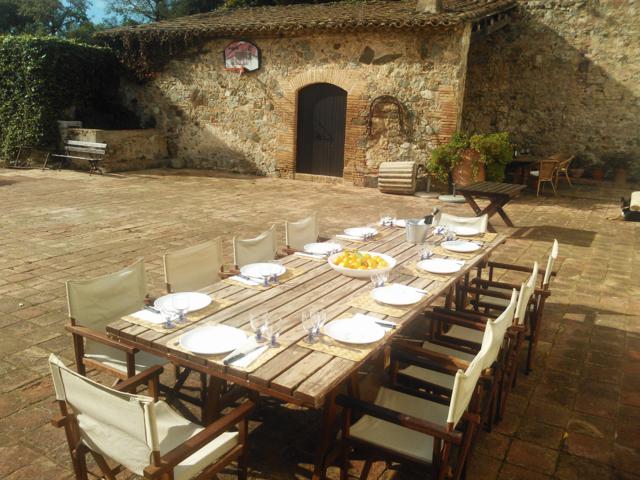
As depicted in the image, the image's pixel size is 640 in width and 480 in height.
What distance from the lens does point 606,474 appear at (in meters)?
2.49

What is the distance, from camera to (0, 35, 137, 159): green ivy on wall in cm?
1233

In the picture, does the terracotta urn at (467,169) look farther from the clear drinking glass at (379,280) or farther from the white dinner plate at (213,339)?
the white dinner plate at (213,339)

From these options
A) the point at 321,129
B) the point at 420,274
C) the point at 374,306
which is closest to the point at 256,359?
the point at 374,306

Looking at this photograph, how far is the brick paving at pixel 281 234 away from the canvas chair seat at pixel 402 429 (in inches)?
12.4

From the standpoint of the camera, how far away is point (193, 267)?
3.42 metres

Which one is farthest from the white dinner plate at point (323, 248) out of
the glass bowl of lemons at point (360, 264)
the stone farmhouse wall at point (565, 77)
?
the stone farmhouse wall at point (565, 77)

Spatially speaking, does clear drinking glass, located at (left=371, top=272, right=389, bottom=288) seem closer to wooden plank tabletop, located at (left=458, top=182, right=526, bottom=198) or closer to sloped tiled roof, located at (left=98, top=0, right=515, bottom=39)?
wooden plank tabletop, located at (left=458, top=182, right=526, bottom=198)

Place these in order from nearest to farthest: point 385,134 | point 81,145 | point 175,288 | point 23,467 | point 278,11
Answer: point 23,467 → point 175,288 → point 385,134 → point 81,145 → point 278,11

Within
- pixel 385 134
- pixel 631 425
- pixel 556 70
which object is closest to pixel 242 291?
pixel 631 425

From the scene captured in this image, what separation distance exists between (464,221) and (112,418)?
11.2 feet

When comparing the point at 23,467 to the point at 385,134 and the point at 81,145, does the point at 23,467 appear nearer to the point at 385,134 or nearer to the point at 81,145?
the point at 385,134

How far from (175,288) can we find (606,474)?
2533 millimetres

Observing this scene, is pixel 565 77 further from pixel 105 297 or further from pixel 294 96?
pixel 105 297

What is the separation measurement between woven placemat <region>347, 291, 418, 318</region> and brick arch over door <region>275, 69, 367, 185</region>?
850 cm
